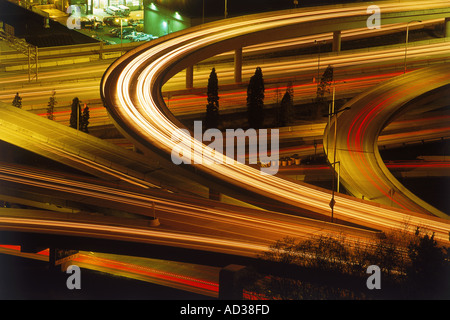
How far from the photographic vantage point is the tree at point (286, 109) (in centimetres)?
8006

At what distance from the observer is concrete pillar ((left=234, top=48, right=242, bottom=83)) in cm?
8812

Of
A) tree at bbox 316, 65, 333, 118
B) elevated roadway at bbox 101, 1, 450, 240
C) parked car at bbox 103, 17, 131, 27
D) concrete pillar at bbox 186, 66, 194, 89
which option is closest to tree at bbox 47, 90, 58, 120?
elevated roadway at bbox 101, 1, 450, 240

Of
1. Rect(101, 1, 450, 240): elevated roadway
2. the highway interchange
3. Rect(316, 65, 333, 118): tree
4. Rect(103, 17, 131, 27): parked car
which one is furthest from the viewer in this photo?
Rect(103, 17, 131, 27): parked car

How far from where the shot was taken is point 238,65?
88.6m

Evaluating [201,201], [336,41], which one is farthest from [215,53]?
[201,201]

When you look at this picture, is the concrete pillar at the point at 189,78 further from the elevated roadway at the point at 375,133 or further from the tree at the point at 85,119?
the elevated roadway at the point at 375,133

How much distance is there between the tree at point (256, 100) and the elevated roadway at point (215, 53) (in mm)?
5930

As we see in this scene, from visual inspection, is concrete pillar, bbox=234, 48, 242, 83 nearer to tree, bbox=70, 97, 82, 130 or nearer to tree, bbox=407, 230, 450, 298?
tree, bbox=70, 97, 82, 130

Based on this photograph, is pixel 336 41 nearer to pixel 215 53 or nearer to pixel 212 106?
pixel 215 53

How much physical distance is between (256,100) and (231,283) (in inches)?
1463

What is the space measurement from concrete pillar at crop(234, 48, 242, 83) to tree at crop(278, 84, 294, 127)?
884 cm

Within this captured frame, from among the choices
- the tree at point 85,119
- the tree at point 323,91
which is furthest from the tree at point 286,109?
the tree at point 85,119
